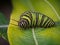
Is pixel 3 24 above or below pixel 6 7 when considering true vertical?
below

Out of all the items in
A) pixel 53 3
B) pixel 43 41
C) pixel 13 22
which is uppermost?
pixel 53 3

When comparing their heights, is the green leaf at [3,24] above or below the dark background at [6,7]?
below

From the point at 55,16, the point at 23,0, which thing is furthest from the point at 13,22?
the point at 55,16

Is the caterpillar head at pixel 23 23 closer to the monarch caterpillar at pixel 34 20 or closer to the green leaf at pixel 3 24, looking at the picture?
the monarch caterpillar at pixel 34 20

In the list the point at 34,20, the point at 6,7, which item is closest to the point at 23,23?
the point at 34,20

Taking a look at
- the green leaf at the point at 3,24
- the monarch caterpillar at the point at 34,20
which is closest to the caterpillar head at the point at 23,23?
the monarch caterpillar at the point at 34,20

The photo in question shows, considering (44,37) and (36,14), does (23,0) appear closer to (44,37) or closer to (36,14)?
(36,14)

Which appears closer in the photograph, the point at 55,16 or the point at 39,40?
the point at 39,40

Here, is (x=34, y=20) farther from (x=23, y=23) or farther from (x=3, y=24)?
(x=3, y=24)
